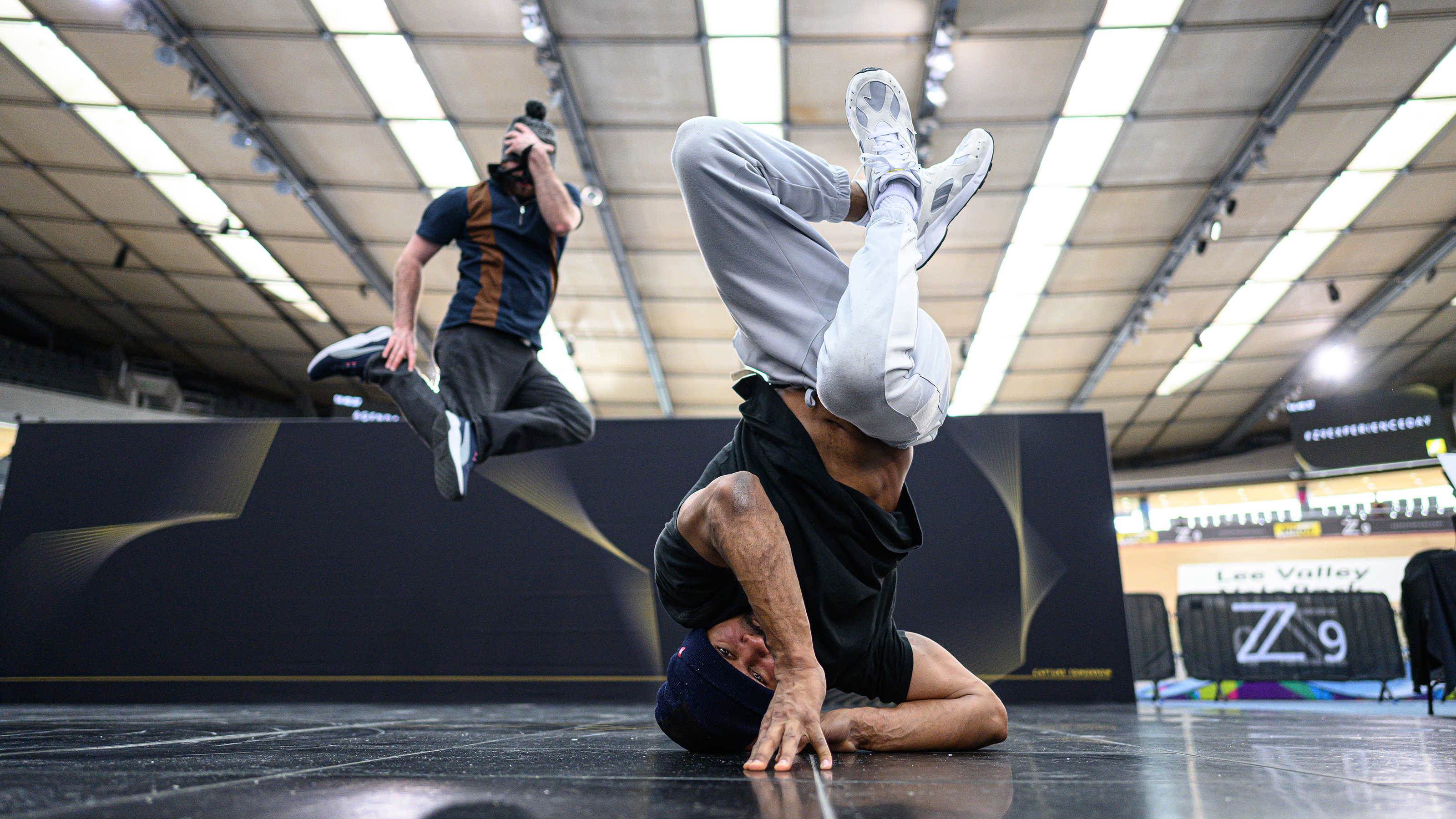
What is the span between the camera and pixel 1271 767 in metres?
1.10

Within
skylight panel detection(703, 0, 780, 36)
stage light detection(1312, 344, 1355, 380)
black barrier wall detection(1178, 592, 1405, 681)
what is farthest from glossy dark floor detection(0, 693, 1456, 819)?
stage light detection(1312, 344, 1355, 380)

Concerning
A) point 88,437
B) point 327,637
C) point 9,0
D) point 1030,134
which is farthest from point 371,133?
point 1030,134

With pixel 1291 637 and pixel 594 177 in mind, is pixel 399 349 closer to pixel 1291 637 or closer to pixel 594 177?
pixel 594 177

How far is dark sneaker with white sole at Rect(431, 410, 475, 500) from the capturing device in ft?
7.37

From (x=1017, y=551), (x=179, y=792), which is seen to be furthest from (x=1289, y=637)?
(x=179, y=792)

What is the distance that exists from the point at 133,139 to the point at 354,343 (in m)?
7.32

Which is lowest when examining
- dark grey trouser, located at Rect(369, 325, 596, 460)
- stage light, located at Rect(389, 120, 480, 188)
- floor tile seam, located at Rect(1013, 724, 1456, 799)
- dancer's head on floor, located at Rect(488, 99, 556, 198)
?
floor tile seam, located at Rect(1013, 724, 1456, 799)

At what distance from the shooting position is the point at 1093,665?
13.1ft

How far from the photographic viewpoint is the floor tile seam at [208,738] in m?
1.26

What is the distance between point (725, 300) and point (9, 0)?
25.8ft

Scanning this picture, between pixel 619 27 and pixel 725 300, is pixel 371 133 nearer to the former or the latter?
pixel 619 27

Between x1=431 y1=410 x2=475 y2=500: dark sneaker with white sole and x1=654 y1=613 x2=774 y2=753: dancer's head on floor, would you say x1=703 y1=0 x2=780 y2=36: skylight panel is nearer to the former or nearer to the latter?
x1=431 y1=410 x2=475 y2=500: dark sneaker with white sole

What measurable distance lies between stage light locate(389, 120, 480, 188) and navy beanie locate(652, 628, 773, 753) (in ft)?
20.9

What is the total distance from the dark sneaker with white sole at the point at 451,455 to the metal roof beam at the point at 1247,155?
682 centimetres
